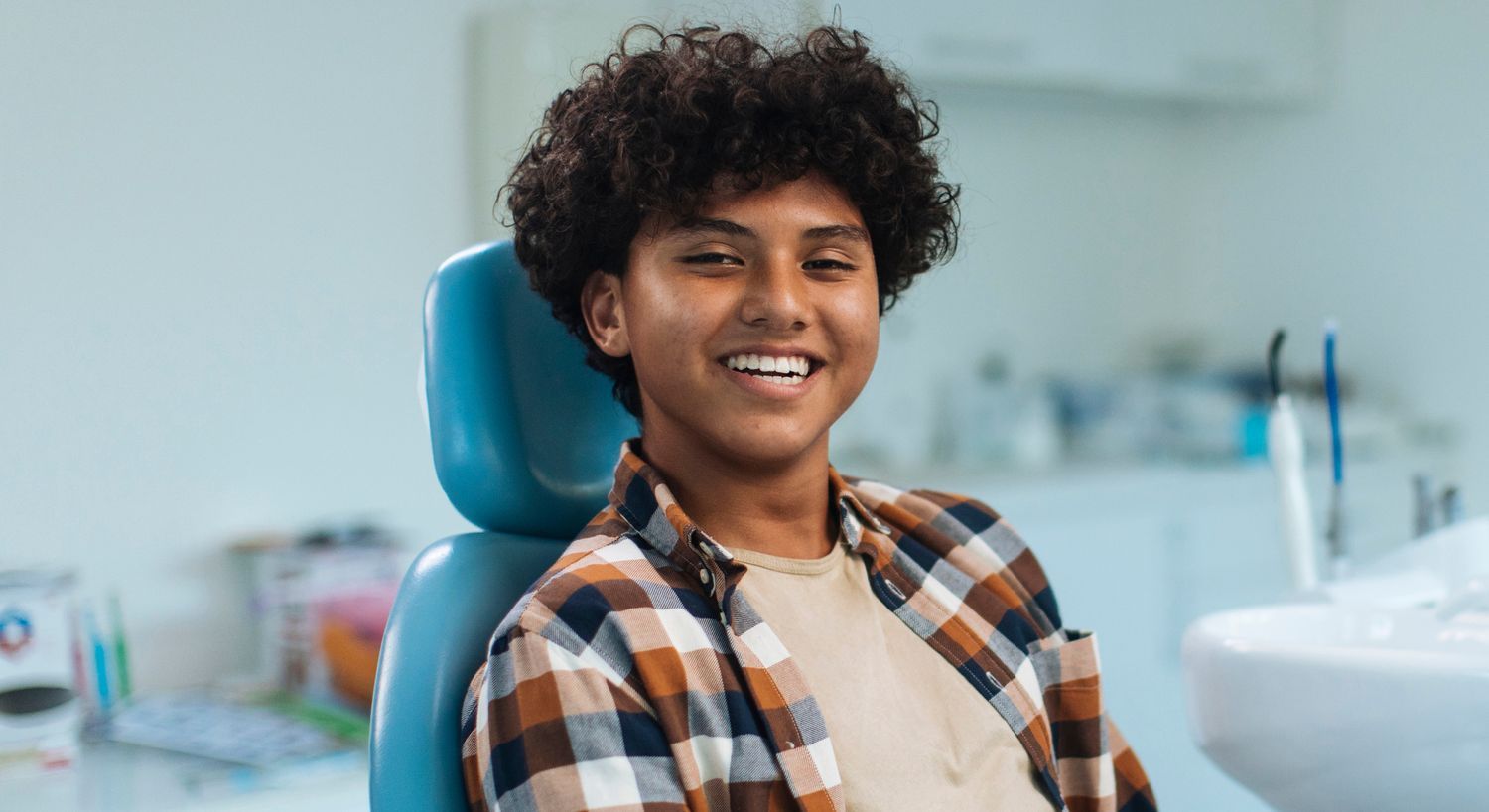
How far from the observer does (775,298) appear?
91 cm

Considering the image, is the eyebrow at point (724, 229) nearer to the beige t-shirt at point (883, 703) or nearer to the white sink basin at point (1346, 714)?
the beige t-shirt at point (883, 703)

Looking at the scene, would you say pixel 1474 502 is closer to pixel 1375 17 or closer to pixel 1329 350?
pixel 1375 17

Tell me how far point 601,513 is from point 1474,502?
9.20 ft

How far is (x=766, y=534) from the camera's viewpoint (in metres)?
0.98

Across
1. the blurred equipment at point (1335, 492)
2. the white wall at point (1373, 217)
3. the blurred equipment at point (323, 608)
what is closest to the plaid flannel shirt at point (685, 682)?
the blurred equipment at point (1335, 492)

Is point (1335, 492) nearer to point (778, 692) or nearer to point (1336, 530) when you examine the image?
point (1336, 530)

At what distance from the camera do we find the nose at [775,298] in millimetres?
909

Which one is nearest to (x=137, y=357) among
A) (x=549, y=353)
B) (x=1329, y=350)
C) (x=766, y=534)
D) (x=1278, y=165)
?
(x=549, y=353)

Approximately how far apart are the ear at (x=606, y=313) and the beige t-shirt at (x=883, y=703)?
0.57ft

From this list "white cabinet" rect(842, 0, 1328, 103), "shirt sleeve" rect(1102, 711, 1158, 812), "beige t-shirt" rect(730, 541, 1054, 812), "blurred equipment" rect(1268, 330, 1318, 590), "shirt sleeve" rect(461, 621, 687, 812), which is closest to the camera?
"shirt sleeve" rect(461, 621, 687, 812)

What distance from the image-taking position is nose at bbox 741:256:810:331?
2.98 feet

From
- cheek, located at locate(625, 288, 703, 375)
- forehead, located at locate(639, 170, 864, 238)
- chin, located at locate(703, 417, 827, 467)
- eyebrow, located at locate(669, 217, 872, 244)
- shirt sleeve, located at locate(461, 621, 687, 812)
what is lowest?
shirt sleeve, located at locate(461, 621, 687, 812)

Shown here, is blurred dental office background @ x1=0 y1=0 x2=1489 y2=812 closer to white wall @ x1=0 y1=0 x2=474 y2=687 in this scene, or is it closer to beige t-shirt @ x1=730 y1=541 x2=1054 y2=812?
white wall @ x1=0 y1=0 x2=474 y2=687

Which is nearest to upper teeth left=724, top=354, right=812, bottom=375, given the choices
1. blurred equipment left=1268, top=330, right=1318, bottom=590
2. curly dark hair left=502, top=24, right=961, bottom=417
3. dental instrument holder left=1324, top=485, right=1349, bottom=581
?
curly dark hair left=502, top=24, right=961, bottom=417
